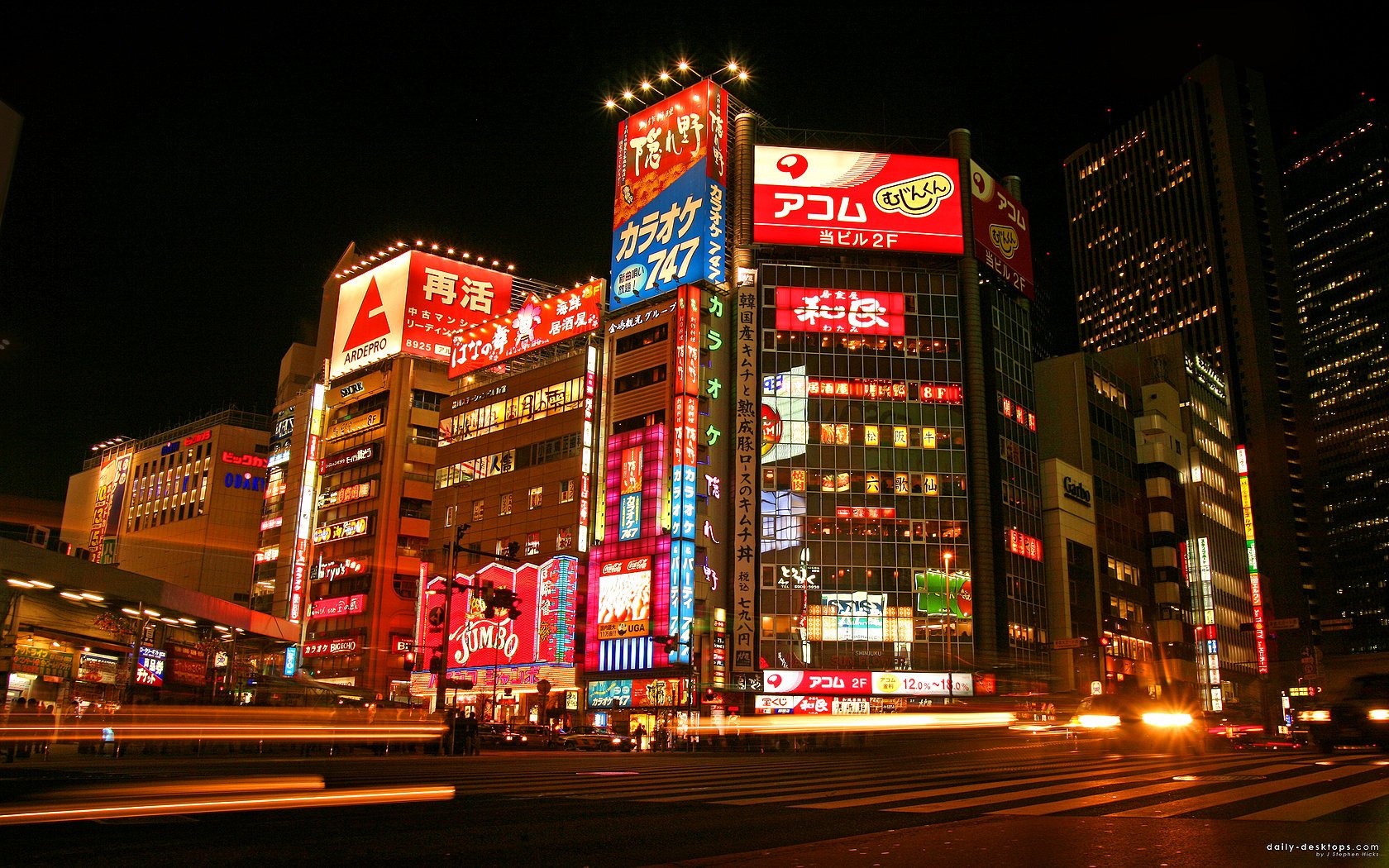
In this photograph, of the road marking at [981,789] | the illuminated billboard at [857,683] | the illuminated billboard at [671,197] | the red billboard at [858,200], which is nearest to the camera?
the road marking at [981,789]

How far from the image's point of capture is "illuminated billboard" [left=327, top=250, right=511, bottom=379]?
293 ft

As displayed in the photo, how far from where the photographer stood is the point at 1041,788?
11562mm

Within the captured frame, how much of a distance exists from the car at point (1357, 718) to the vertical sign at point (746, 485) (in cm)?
4243

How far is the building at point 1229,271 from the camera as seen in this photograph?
146 m

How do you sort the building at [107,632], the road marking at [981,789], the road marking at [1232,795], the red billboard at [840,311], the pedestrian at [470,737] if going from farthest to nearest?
the red billboard at [840,311] < the building at [107,632] < the pedestrian at [470,737] < the road marking at [981,789] < the road marking at [1232,795]

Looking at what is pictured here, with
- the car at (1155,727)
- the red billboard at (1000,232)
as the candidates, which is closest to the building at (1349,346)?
the red billboard at (1000,232)

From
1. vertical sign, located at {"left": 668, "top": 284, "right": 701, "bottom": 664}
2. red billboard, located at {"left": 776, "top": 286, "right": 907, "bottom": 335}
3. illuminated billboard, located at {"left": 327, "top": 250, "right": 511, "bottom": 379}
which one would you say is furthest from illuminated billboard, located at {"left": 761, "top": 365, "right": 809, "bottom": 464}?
illuminated billboard, located at {"left": 327, "top": 250, "right": 511, "bottom": 379}

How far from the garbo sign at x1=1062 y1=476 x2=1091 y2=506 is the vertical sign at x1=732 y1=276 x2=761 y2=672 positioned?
2455 centimetres

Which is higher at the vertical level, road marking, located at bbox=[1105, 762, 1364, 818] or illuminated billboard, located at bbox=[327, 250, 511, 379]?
illuminated billboard, located at bbox=[327, 250, 511, 379]

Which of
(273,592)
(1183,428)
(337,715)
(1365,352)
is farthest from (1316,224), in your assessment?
(337,715)

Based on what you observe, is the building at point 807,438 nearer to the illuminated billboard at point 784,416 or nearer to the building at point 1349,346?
the illuminated billboard at point 784,416

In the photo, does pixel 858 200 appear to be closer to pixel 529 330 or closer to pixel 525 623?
pixel 529 330

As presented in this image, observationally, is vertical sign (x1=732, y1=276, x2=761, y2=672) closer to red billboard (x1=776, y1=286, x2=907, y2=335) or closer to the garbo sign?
red billboard (x1=776, y1=286, x2=907, y2=335)

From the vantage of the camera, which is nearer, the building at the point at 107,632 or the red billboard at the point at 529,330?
the building at the point at 107,632
